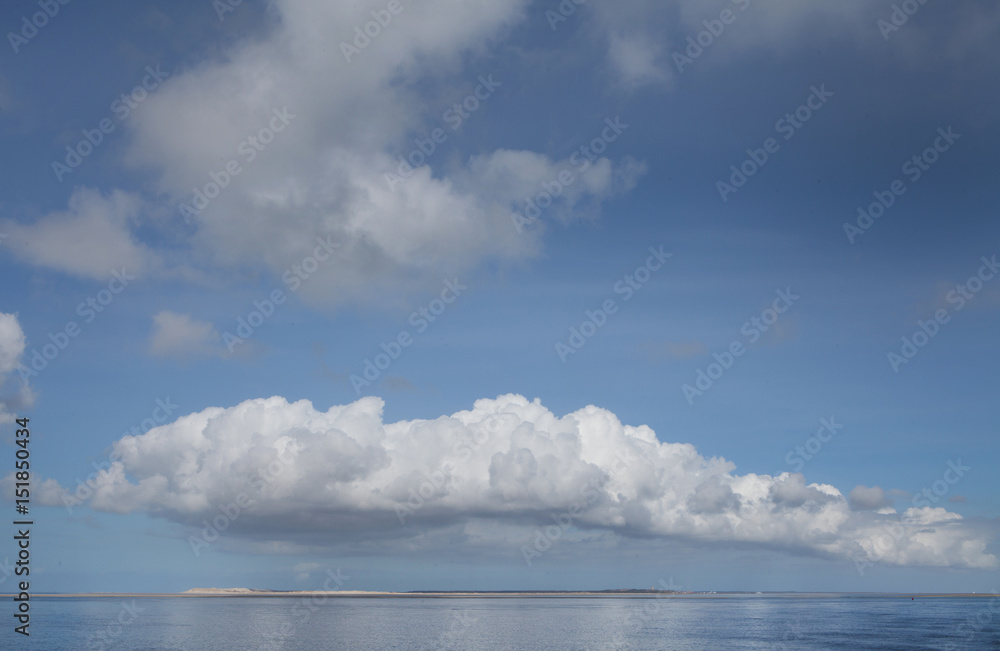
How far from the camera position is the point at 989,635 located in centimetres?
12431

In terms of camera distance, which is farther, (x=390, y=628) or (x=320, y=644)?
(x=390, y=628)

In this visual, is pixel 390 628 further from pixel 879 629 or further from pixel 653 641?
pixel 879 629

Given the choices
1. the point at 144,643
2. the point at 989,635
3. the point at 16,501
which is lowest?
the point at 989,635

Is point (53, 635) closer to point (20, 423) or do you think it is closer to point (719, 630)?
point (20, 423)

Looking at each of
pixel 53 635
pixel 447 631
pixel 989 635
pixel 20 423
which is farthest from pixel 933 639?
pixel 53 635

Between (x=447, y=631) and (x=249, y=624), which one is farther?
(x=249, y=624)

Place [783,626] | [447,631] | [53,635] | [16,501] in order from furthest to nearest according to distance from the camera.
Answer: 1. [783,626]
2. [447,631]
3. [53,635]
4. [16,501]

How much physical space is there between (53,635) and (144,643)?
2807 centimetres

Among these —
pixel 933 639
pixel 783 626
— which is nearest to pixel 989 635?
pixel 933 639

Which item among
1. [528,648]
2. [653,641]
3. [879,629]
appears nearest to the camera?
[528,648]

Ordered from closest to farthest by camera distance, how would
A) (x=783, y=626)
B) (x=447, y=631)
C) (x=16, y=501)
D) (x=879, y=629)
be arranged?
(x=16, y=501) → (x=447, y=631) → (x=879, y=629) → (x=783, y=626)

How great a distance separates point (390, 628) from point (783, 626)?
→ 270ft

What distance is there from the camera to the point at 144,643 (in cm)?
10631

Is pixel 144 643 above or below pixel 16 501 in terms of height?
below
